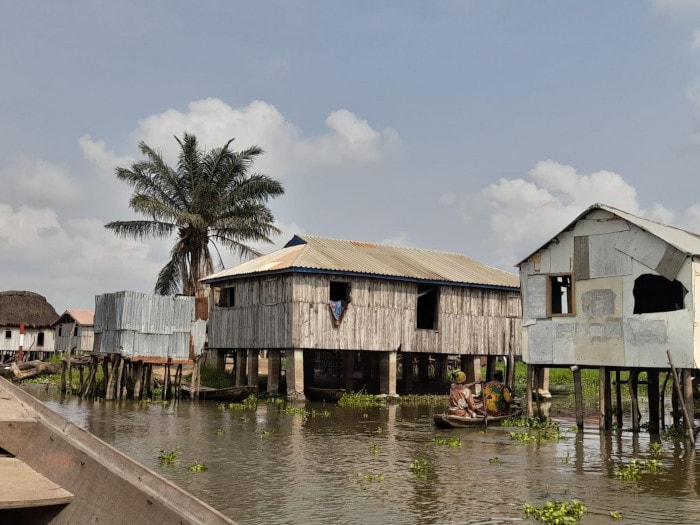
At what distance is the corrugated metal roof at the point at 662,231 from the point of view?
2155 centimetres

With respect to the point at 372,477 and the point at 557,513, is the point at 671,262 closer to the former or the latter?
the point at 372,477

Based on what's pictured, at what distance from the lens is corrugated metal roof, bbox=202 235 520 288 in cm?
3528

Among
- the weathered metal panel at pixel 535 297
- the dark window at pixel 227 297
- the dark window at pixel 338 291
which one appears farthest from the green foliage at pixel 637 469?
the dark window at pixel 227 297

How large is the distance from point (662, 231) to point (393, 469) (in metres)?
11.8

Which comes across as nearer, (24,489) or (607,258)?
(24,489)

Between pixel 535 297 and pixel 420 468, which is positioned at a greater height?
pixel 535 297

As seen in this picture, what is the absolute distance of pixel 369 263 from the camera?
37.5m

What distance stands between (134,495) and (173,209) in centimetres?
4362

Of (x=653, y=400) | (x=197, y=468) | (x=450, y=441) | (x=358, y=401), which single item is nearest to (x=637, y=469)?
(x=450, y=441)

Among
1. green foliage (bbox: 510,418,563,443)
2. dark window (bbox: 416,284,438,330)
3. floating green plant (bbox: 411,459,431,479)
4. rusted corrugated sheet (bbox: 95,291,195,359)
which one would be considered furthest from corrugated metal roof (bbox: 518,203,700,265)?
rusted corrugated sheet (bbox: 95,291,195,359)

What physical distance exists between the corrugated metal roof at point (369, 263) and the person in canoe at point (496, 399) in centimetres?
1009

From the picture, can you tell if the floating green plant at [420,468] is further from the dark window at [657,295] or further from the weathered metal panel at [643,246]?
the dark window at [657,295]

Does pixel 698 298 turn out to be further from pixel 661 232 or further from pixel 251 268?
pixel 251 268

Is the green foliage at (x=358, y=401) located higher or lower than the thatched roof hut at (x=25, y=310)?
lower
